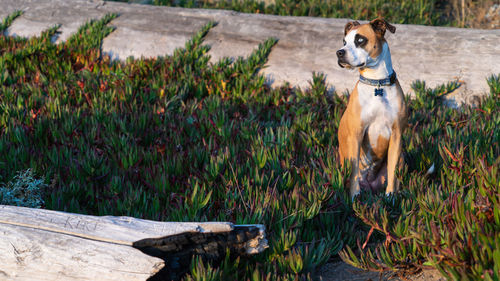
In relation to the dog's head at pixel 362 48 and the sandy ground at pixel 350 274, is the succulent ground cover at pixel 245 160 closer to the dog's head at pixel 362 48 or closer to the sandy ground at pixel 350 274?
the sandy ground at pixel 350 274

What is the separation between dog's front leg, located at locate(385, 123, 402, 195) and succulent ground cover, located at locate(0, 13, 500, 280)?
0.40 ft

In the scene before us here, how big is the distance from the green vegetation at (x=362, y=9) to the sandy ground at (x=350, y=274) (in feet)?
22.7

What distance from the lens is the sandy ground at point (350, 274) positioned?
272 cm

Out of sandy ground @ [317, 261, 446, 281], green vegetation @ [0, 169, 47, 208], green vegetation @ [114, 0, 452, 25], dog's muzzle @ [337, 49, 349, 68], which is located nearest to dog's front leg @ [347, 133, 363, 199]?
dog's muzzle @ [337, 49, 349, 68]

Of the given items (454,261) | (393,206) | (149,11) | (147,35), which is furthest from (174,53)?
(454,261)

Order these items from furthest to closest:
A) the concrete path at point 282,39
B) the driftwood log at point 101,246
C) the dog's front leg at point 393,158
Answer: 1. the concrete path at point 282,39
2. the dog's front leg at point 393,158
3. the driftwood log at point 101,246

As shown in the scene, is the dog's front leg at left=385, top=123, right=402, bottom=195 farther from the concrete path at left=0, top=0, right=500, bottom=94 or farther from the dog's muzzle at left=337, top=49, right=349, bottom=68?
the concrete path at left=0, top=0, right=500, bottom=94

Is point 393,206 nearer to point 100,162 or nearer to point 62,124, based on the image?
point 100,162

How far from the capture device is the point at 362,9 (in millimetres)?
9883

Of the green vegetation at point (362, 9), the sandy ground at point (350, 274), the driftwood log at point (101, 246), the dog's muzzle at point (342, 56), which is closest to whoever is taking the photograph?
the driftwood log at point (101, 246)

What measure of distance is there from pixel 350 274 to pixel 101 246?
4.84 ft

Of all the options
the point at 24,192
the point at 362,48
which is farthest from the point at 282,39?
the point at 24,192

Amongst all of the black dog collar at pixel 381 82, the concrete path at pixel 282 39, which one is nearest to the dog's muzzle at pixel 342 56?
the black dog collar at pixel 381 82

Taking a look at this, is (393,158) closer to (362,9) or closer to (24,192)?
(24,192)
